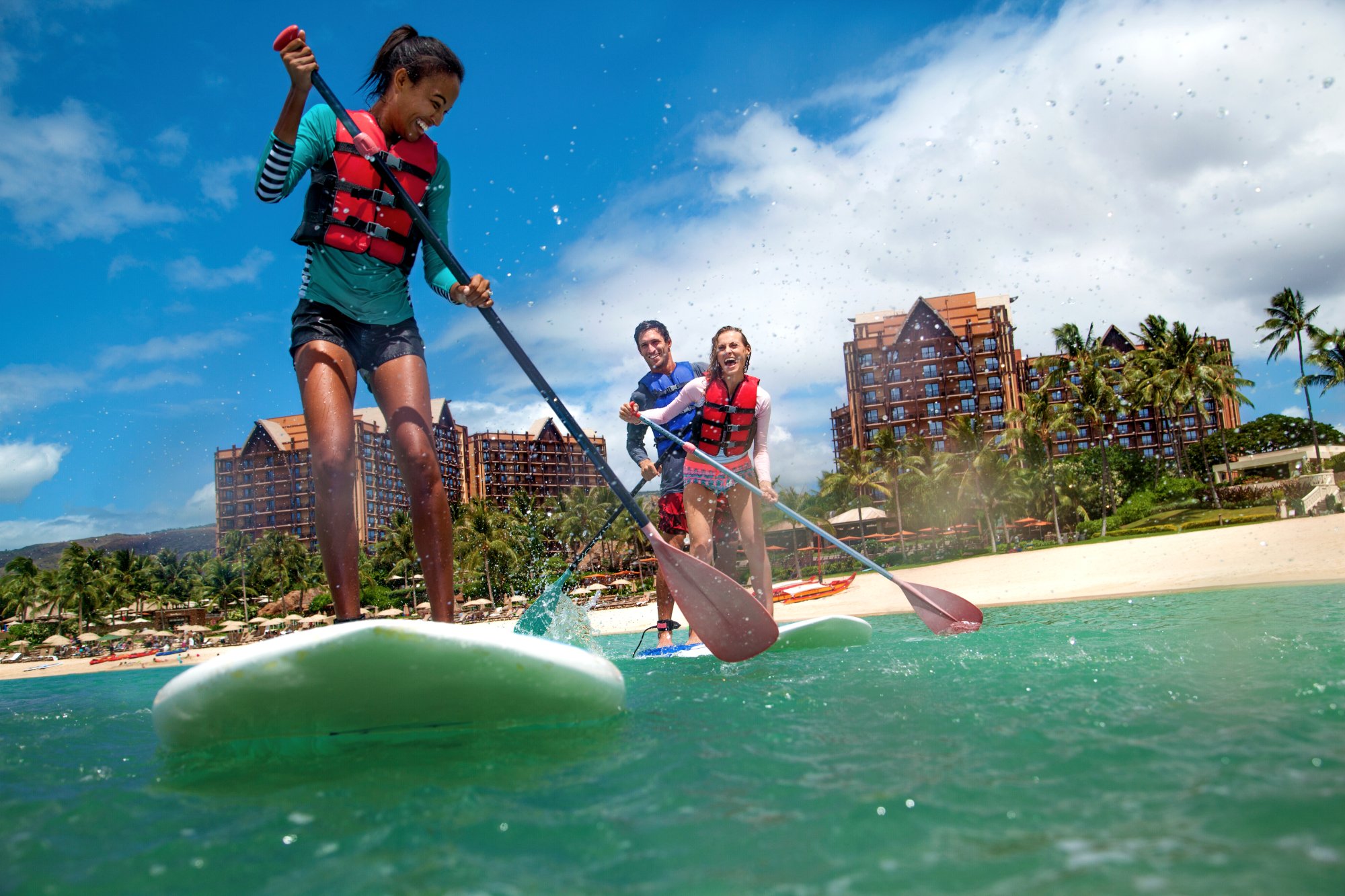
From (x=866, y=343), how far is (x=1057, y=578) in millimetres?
70603

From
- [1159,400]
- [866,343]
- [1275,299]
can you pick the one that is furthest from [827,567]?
[866,343]

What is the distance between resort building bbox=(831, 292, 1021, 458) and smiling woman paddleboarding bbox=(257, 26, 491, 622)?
256ft

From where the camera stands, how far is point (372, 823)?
4.75 feet

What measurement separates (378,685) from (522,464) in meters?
122

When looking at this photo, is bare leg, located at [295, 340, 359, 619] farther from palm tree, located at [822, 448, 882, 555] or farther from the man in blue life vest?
palm tree, located at [822, 448, 882, 555]

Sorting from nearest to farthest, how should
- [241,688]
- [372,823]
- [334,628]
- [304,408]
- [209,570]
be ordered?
[372,823]
[334,628]
[241,688]
[304,408]
[209,570]

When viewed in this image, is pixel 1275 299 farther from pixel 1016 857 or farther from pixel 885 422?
pixel 1016 857

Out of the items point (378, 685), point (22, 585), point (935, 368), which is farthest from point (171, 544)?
point (378, 685)

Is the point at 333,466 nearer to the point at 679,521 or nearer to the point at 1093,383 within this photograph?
the point at 679,521

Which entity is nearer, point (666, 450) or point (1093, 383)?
point (666, 450)

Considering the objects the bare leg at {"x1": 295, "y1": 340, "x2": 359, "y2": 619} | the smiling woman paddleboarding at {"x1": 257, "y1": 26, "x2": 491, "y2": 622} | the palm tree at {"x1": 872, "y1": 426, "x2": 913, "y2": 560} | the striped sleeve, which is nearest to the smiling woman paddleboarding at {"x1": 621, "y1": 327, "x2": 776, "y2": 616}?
→ the smiling woman paddleboarding at {"x1": 257, "y1": 26, "x2": 491, "y2": 622}

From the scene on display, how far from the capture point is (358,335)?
326 cm

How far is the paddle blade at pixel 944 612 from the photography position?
4867 mm

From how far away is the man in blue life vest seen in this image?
595 centimetres
